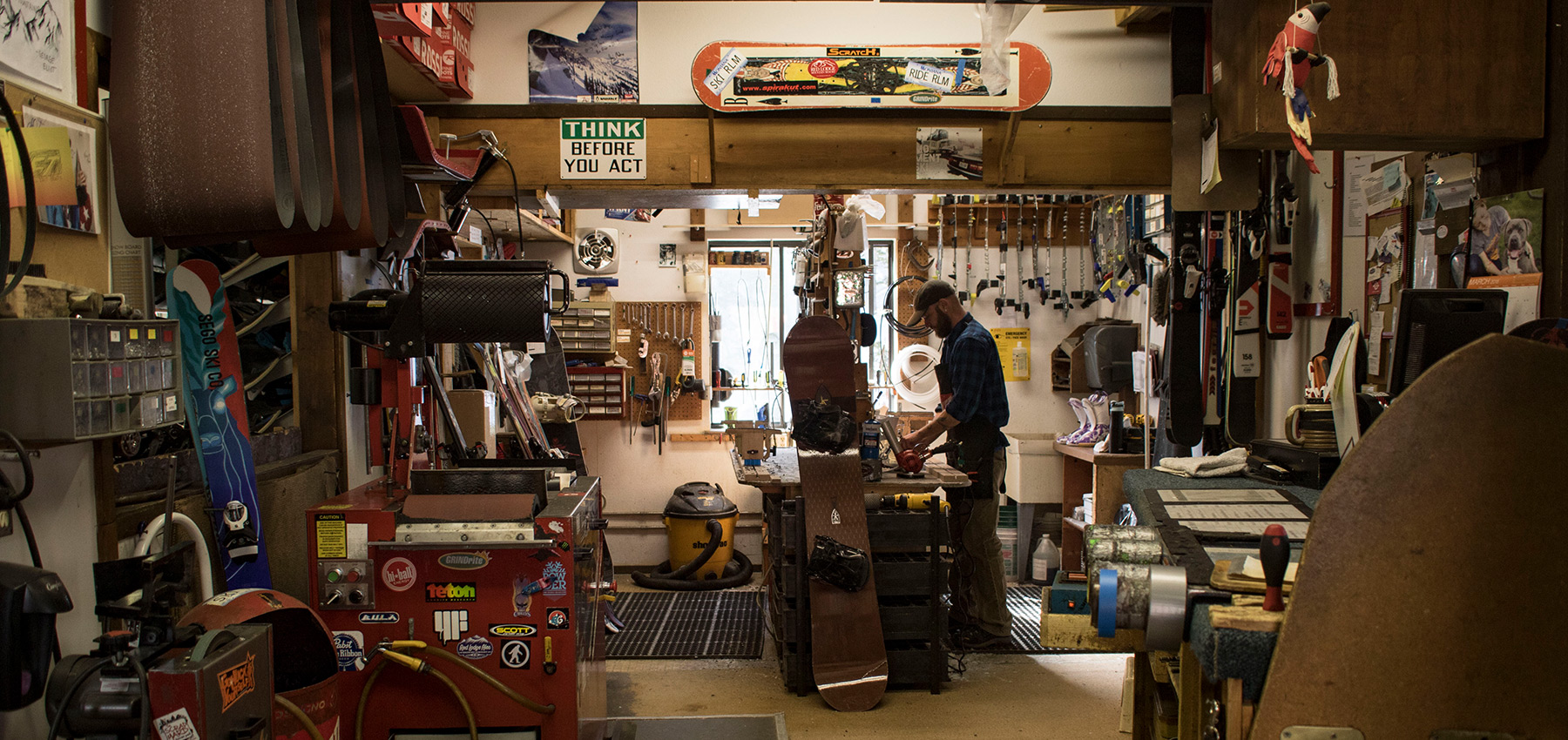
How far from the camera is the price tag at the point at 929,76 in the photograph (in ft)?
11.3

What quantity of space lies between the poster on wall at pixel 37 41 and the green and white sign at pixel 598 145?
186 centimetres

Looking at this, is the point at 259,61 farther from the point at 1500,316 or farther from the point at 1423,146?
the point at 1423,146

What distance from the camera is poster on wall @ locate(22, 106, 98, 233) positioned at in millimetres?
1693

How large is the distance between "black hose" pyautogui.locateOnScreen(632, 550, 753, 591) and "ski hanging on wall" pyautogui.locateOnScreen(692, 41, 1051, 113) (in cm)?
334

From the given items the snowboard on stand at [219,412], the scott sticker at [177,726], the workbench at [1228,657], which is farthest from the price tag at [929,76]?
the scott sticker at [177,726]

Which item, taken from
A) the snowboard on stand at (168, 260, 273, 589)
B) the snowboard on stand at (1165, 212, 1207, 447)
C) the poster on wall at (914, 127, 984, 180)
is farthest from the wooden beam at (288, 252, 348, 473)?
the snowboard on stand at (1165, 212, 1207, 447)

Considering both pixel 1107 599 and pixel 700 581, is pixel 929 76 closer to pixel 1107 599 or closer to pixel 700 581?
pixel 1107 599

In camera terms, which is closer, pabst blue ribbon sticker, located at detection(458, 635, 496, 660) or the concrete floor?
pabst blue ribbon sticker, located at detection(458, 635, 496, 660)

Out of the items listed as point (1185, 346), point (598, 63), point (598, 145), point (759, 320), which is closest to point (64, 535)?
point (598, 145)

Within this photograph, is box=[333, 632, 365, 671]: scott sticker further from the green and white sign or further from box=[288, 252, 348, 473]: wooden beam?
the green and white sign

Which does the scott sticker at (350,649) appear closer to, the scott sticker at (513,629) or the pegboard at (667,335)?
the scott sticker at (513,629)

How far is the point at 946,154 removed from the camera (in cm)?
357

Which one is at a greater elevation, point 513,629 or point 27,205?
point 27,205

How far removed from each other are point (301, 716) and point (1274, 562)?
6.06 ft
